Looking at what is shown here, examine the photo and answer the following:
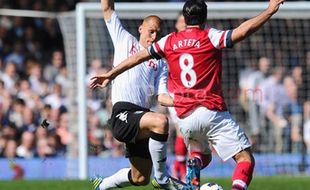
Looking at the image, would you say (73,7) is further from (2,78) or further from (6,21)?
(2,78)

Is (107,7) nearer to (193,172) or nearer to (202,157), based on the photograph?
(202,157)

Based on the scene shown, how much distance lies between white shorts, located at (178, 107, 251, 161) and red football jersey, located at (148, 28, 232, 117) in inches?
2.8

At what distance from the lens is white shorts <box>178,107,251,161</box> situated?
9875mm

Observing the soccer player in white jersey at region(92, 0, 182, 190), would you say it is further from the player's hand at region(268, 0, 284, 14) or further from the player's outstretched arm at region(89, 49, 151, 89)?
the player's hand at region(268, 0, 284, 14)

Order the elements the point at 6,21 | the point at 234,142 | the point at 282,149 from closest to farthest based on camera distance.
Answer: the point at 234,142 → the point at 282,149 → the point at 6,21

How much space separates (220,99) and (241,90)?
9.63 meters

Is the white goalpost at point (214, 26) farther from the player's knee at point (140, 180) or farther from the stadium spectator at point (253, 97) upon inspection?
the player's knee at point (140, 180)

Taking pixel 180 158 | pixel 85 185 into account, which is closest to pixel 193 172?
pixel 85 185

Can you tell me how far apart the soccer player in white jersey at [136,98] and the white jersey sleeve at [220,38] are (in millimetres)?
1316

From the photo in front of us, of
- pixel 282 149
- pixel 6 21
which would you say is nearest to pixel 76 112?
pixel 282 149

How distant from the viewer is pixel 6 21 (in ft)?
78.9

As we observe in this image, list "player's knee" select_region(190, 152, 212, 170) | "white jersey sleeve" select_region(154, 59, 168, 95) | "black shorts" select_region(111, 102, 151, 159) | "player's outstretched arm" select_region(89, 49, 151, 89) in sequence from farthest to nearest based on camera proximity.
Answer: "white jersey sleeve" select_region(154, 59, 168, 95)
"black shorts" select_region(111, 102, 151, 159)
"player's knee" select_region(190, 152, 212, 170)
"player's outstretched arm" select_region(89, 49, 151, 89)

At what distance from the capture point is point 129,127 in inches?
427

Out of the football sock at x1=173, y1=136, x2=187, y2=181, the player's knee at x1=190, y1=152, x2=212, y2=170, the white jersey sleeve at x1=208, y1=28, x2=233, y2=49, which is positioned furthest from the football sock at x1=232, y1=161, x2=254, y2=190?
the football sock at x1=173, y1=136, x2=187, y2=181
